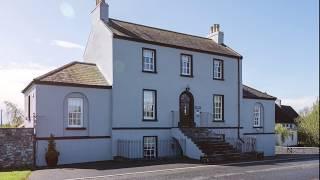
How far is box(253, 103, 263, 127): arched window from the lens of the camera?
32.6 meters

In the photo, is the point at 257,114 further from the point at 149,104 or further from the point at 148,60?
the point at 148,60

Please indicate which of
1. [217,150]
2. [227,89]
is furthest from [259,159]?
[227,89]

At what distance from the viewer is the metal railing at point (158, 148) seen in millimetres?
23766

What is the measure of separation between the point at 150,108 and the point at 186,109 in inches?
127

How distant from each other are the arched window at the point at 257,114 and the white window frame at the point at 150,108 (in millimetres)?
10745

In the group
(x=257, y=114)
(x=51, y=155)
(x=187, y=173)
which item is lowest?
(x=187, y=173)

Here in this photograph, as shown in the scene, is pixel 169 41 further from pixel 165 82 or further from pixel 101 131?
pixel 101 131

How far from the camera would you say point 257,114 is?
108 ft

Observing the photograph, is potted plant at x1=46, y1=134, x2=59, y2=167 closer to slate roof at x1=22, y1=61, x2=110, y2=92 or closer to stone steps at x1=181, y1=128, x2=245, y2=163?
slate roof at x1=22, y1=61, x2=110, y2=92

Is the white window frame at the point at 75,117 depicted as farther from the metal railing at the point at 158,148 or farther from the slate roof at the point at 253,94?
the slate roof at the point at 253,94

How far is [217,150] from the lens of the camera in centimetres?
2408

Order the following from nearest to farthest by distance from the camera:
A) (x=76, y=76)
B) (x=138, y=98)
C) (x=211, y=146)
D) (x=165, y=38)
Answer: (x=76, y=76) < (x=211, y=146) < (x=138, y=98) < (x=165, y=38)

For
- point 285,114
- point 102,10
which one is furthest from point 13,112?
point 285,114

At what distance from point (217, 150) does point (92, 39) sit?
11695mm
